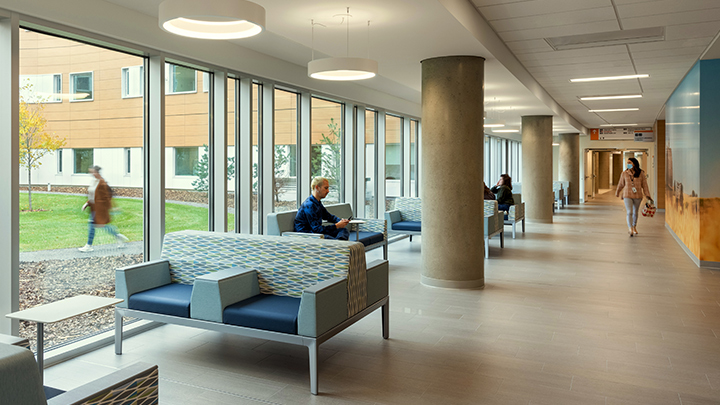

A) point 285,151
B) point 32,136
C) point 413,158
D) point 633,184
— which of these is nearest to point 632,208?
point 633,184

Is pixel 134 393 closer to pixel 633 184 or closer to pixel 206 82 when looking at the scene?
pixel 206 82

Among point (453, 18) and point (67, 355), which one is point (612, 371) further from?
point (67, 355)

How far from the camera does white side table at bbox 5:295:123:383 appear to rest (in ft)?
9.51

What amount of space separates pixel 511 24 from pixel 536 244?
243 inches

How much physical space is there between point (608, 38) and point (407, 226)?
4.84m

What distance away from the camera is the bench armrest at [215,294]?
4184mm

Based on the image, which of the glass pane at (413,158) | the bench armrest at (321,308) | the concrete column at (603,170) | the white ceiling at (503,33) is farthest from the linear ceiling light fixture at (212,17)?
the concrete column at (603,170)

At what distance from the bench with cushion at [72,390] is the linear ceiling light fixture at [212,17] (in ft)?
7.10

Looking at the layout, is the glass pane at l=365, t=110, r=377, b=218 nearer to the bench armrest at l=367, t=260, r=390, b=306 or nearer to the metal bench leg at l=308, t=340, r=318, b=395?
the bench armrest at l=367, t=260, r=390, b=306

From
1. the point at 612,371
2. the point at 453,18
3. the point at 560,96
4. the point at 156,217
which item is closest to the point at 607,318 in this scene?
the point at 612,371

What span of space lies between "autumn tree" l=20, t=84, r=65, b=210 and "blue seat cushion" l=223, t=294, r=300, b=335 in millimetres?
2348

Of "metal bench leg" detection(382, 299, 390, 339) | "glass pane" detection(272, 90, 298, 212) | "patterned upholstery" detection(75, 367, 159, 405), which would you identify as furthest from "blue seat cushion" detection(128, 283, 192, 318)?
"glass pane" detection(272, 90, 298, 212)

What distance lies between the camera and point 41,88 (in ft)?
16.4

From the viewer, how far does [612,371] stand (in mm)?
4184
